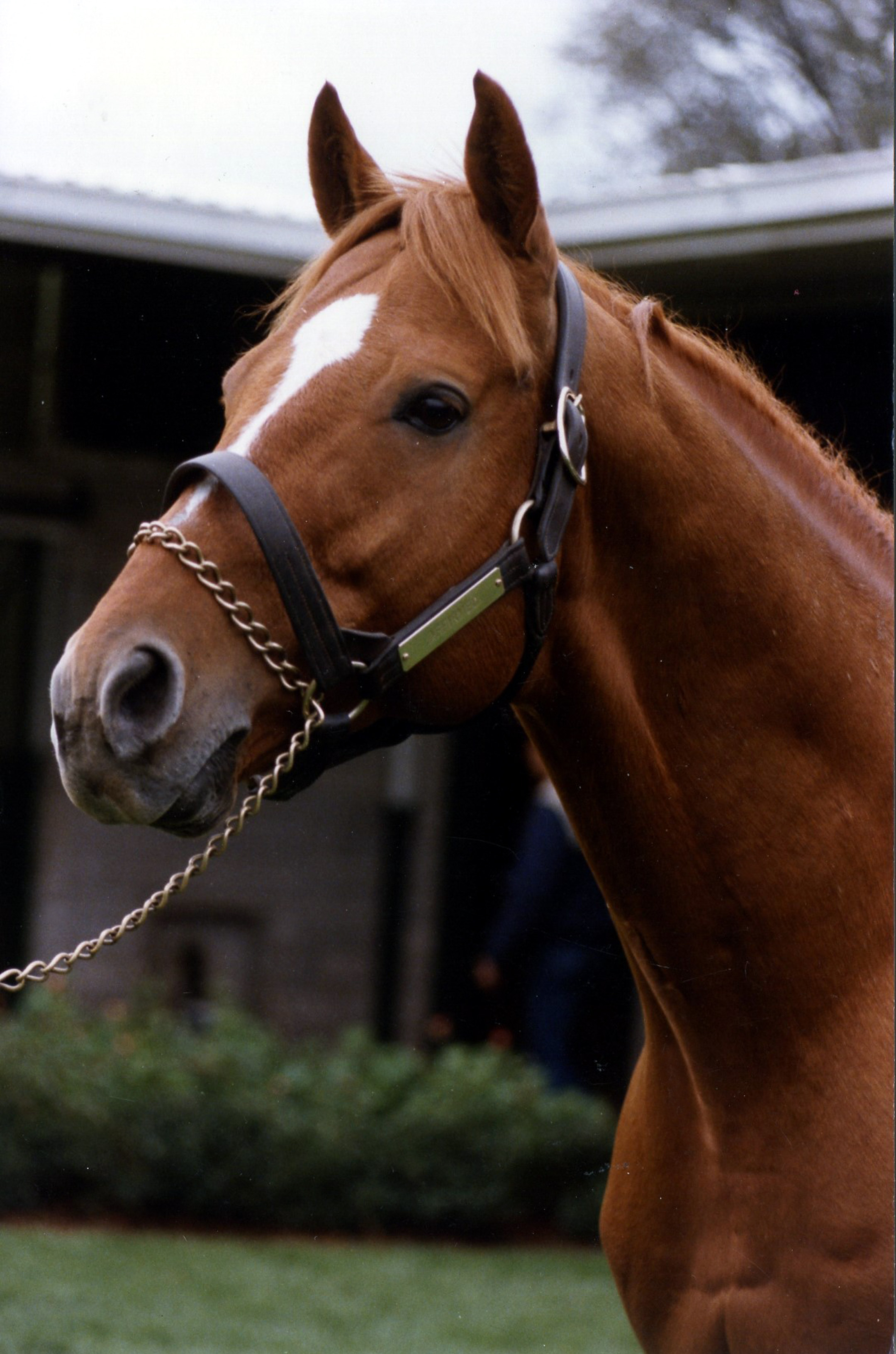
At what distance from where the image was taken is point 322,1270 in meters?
5.19

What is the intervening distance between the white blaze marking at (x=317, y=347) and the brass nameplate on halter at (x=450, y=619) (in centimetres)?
32

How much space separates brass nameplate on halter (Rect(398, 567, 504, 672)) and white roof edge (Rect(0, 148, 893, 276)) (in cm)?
238

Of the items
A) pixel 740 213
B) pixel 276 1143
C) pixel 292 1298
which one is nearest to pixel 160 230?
pixel 740 213

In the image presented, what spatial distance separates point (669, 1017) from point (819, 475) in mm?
871

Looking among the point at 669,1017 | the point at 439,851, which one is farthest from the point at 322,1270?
the point at 669,1017

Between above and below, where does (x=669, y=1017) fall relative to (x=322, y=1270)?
above

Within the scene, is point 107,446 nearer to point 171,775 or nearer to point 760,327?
point 760,327

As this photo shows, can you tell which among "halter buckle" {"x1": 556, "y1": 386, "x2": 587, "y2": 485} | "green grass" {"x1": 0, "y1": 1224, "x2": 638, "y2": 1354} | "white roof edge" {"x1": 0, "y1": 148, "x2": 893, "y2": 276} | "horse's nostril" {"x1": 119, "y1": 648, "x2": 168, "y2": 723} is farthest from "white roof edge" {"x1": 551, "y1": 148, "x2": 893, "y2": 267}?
"green grass" {"x1": 0, "y1": 1224, "x2": 638, "y2": 1354}

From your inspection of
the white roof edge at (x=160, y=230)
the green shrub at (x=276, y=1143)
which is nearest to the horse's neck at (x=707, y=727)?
the white roof edge at (x=160, y=230)

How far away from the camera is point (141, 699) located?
5.06 feet

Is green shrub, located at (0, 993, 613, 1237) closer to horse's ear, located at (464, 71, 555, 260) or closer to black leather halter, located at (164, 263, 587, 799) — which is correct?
black leather halter, located at (164, 263, 587, 799)

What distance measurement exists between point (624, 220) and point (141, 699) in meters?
3.23

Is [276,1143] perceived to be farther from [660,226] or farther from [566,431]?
[566,431]

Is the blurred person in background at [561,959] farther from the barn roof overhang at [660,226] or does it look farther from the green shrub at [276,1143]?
the barn roof overhang at [660,226]
